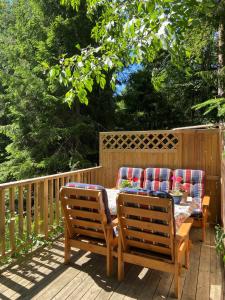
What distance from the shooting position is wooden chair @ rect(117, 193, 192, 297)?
2553 mm

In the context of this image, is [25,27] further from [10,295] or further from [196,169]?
[10,295]

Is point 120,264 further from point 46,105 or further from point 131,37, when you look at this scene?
point 46,105

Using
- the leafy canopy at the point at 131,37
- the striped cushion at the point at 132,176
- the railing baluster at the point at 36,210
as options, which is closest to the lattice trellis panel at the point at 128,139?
the striped cushion at the point at 132,176

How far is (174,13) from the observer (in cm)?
141

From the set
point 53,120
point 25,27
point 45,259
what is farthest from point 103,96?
point 45,259

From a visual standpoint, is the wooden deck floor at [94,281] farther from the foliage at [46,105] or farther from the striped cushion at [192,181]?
the foliage at [46,105]

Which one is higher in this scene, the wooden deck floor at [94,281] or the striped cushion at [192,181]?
the striped cushion at [192,181]

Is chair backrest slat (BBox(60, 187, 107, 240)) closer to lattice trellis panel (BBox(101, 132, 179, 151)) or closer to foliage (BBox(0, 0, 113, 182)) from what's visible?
lattice trellis panel (BBox(101, 132, 179, 151))

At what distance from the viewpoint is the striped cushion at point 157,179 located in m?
4.95

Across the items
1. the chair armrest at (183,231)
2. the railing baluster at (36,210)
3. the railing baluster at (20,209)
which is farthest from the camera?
the railing baluster at (36,210)

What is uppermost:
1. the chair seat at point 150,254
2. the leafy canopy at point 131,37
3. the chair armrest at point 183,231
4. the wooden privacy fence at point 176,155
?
the leafy canopy at point 131,37

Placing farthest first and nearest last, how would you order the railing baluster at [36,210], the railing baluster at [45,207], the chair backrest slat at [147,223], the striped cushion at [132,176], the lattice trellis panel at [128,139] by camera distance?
the lattice trellis panel at [128,139], the striped cushion at [132,176], the railing baluster at [45,207], the railing baluster at [36,210], the chair backrest slat at [147,223]

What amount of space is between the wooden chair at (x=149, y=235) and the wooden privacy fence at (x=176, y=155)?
2.34m

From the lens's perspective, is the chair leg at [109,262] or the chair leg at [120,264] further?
the chair leg at [109,262]
